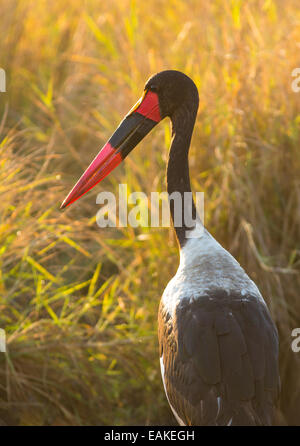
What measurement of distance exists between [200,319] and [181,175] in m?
0.83

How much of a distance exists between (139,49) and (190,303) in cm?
233

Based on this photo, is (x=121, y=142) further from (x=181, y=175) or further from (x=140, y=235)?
(x=140, y=235)

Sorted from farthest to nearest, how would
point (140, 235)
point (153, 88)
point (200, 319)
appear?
point (140, 235) → point (153, 88) → point (200, 319)

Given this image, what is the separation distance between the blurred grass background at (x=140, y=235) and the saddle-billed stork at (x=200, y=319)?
615mm

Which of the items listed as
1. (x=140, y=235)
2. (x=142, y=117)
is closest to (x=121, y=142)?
(x=142, y=117)

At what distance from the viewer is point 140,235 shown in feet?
13.6

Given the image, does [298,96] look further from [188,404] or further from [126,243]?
[188,404]

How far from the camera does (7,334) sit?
3541mm

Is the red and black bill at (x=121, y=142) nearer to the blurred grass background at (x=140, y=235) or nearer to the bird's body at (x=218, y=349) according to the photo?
the blurred grass background at (x=140, y=235)

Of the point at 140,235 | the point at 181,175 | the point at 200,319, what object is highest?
the point at 181,175

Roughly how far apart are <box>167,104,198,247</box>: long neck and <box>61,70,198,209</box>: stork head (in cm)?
5

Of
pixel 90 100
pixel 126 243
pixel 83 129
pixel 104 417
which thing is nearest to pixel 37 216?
pixel 126 243

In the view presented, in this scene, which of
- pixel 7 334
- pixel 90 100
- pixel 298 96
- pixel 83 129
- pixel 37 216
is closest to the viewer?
pixel 7 334
